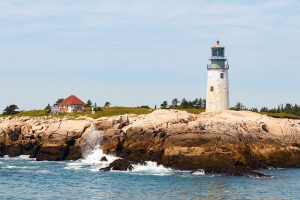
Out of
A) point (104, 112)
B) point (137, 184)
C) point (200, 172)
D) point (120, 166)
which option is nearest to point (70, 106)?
point (104, 112)

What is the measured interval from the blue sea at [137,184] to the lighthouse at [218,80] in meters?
20.1

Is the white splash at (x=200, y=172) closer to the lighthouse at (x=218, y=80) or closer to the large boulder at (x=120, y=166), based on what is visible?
the large boulder at (x=120, y=166)

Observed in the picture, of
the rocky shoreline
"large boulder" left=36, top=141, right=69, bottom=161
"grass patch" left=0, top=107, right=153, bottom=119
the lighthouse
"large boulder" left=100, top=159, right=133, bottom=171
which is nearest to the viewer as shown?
"large boulder" left=100, top=159, right=133, bottom=171

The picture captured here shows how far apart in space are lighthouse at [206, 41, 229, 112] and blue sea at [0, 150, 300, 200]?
20.1m

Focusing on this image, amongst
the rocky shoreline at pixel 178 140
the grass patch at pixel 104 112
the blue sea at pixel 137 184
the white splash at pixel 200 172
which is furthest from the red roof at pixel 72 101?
the white splash at pixel 200 172

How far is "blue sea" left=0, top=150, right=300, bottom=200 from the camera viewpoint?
49.0 meters

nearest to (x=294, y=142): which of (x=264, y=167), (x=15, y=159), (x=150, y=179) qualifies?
(x=264, y=167)

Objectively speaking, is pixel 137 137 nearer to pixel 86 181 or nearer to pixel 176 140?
pixel 176 140

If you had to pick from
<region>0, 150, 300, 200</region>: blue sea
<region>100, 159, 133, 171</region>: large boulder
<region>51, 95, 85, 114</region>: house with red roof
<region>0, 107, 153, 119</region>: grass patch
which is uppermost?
<region>51, 95, 85, 114</region>: house with red roof

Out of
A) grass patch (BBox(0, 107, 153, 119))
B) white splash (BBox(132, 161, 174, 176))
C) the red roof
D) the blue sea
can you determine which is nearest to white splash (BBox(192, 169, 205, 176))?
the blue sea

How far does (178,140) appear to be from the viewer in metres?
68.1

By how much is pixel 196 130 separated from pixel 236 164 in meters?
5.98

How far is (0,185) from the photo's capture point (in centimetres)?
5450

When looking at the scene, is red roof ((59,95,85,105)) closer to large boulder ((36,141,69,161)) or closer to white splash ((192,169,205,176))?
large boulder ((36,141,69,161))
